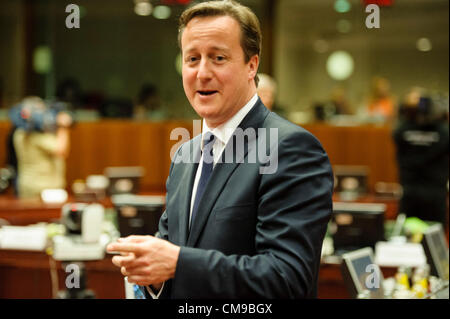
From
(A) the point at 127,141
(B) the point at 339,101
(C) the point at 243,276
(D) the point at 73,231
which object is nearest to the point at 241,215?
(C) the point at 243,276

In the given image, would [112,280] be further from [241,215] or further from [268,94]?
[241,215]

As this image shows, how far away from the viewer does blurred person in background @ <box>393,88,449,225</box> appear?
511 cm

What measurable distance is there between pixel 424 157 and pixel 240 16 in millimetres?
4062

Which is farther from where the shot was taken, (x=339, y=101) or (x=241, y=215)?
(x=339, y=101)

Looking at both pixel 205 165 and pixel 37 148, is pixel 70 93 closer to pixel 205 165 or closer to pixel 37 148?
pixel 37 148

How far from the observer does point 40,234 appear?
12.9 feet

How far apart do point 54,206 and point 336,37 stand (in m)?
8.46

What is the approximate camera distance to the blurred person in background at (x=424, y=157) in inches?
201

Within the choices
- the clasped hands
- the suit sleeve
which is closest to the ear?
the suit sleeve

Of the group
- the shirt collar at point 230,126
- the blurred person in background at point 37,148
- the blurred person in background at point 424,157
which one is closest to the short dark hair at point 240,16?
the shirt collar at point 230,126

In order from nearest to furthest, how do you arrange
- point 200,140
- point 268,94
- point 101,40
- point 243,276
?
point 243,276, point 200,140, point 268,94, point 101,40

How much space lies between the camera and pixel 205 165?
4.83ft

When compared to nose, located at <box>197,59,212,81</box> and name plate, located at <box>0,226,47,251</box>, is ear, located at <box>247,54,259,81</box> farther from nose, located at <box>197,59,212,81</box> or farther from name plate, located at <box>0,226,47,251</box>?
name plate, located at <box>0,226,47,251</box>

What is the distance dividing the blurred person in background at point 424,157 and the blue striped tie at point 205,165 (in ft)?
13.0
